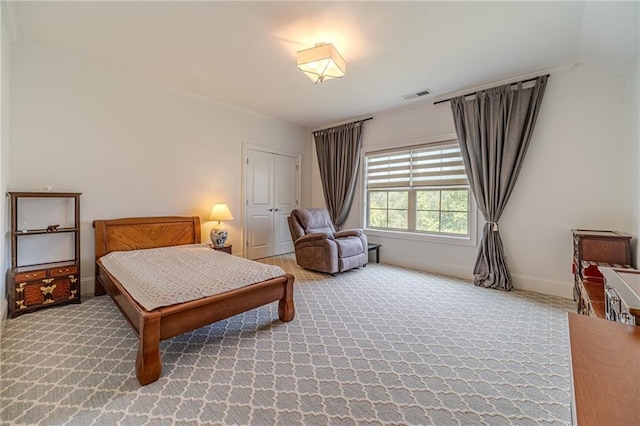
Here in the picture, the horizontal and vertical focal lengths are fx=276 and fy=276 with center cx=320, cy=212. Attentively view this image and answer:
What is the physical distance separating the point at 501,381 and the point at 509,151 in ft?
9.13

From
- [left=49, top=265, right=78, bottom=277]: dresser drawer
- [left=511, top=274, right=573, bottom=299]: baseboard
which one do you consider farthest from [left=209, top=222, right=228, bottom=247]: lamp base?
[left=511, top=274, right=573, bottom=299]: baseboard

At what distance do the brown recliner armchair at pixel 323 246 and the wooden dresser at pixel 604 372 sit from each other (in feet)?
10.0

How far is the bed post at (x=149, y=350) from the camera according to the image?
5.58 ft

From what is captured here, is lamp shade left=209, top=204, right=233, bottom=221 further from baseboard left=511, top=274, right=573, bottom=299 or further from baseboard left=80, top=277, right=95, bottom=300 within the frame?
baseboard left=511, top=274, right=573, bottom=299

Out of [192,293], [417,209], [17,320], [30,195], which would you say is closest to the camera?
[192,293]

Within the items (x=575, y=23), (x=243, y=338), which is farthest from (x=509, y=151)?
(x=243, y=338)

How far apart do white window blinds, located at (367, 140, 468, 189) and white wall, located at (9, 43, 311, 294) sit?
2479 mm

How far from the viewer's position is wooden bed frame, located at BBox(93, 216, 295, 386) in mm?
1738

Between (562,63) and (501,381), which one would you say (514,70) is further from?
(501,381)

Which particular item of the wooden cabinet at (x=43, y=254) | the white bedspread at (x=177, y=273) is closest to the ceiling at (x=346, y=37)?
the wooden cabinet at (x=43, y=254)

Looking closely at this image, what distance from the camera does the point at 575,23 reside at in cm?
243

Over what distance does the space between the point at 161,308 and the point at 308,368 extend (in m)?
1.07

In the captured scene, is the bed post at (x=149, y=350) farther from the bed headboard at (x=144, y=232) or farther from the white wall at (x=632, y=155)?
the white wall at (x=632, y=155)

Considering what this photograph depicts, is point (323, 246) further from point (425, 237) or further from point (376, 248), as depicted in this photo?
point (425, 237)
